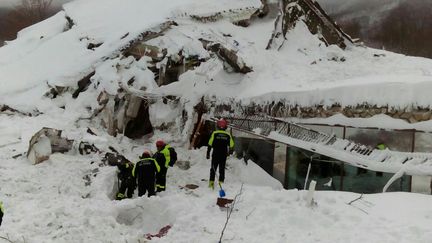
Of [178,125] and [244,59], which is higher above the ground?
[244,59]

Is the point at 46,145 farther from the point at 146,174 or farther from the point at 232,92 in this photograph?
the point at 232,92

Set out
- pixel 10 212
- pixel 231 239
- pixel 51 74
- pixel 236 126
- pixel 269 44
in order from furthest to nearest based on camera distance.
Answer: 1. pixel 51 74
2. pixel 269 44
3. pixel 236 126
4. pixel 10 212
5. pixel 231 239

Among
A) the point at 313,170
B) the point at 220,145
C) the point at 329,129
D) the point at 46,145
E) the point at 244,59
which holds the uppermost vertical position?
the point at 244,59

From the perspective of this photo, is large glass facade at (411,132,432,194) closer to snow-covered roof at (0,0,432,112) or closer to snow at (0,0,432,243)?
snow at (0,0,432,243)

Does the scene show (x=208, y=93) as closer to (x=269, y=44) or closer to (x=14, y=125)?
(x=269, y=44)

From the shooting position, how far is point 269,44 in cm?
1588

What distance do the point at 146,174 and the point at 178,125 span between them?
15.1ft

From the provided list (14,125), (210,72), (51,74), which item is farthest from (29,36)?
(210,72)

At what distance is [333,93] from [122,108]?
21.7 ft

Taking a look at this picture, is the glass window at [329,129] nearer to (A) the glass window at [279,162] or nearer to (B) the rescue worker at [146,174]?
(A) the glass window at [279,162]

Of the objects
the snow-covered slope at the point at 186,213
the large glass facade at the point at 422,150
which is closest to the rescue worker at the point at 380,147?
the large glass facade at the point at 422,150

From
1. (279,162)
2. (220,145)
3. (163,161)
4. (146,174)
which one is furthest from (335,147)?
(146,174)

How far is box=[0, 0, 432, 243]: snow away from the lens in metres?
7.98

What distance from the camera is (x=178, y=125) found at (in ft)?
48.9
